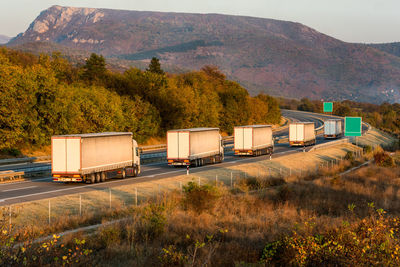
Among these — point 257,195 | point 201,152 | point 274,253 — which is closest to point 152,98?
point 201,152

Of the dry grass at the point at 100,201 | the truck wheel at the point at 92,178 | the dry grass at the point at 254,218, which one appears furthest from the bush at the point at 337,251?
the truck wheel at the point at 92,178

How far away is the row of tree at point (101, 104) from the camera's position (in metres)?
52.6

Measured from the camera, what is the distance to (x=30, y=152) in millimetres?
55125

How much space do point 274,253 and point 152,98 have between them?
222ft

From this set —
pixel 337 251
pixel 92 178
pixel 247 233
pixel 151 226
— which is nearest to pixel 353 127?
pixel 92 178

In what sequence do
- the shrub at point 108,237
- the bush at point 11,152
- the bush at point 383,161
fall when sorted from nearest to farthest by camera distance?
the shrub at point 108,237 < the bush at point 383,161 < the bush at point 11,152

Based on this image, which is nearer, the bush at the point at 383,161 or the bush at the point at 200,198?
the bush at the point at 200,198

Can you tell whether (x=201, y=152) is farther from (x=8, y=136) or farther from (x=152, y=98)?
(x=152, y=98)

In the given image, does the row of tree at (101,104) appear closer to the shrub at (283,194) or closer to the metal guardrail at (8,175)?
the metal guardrail at (8,175)

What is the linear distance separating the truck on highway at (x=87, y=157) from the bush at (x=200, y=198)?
9.99 m

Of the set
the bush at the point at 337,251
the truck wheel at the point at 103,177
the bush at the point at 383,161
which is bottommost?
the bush at the point at 383,161

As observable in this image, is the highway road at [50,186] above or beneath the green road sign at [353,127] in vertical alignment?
beneath

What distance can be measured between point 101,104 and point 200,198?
43525 millimetres

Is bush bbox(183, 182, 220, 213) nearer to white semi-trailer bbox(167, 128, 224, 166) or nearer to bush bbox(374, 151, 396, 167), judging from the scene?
white semi-trailer bbox(167, 128, 224, 166)
